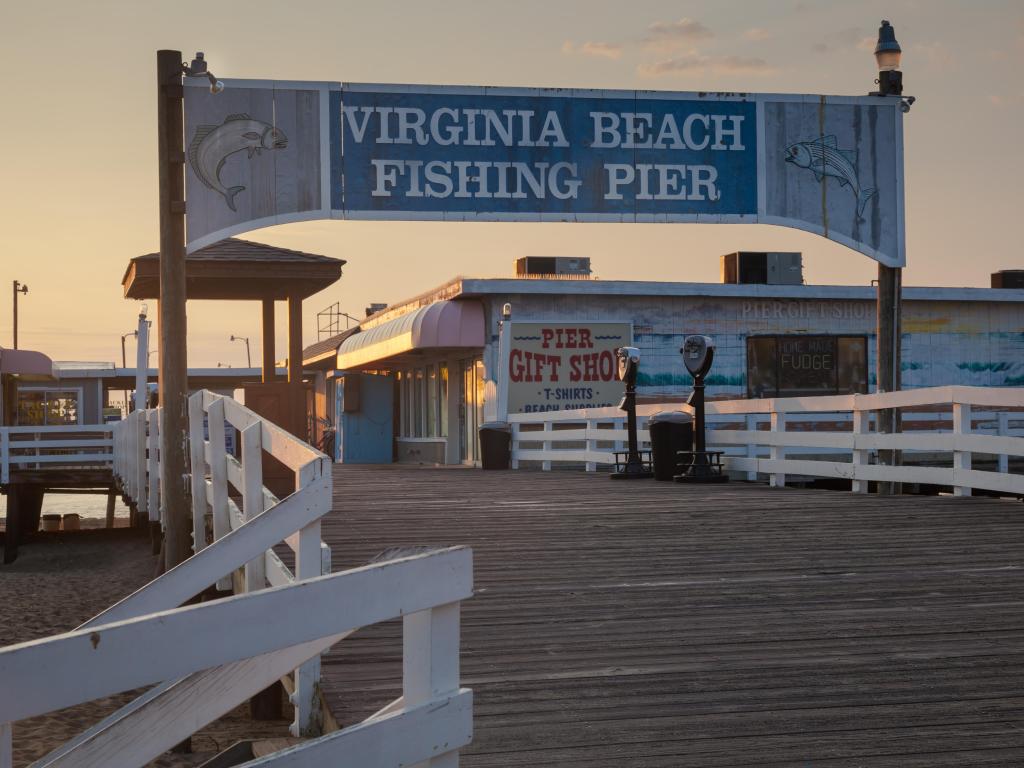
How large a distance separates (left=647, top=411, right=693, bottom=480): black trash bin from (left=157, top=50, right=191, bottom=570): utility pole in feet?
22.3

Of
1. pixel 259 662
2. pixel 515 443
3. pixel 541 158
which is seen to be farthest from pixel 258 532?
pixel 515 443

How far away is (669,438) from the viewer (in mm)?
16969

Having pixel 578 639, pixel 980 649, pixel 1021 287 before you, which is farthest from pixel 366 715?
pixel 1021 287

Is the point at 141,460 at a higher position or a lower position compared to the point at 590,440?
lower

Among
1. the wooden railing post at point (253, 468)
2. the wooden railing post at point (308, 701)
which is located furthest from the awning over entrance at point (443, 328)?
the wooden railing post at point (308, 701)

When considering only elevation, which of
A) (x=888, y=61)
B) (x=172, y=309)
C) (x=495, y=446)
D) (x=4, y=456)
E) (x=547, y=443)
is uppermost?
(x=888, y=61)

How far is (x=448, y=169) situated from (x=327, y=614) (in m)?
12.4

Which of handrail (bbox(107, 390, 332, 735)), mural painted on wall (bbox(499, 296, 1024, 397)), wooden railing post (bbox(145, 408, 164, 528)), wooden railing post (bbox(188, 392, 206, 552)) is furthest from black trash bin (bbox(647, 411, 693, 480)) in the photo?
mural painted on wall (bbox(499, 296, 1024, 397))

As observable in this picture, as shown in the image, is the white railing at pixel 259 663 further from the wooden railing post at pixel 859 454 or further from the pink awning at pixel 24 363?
the pink awning at pixel 24 363

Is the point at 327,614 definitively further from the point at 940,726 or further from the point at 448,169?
the point at 448,169

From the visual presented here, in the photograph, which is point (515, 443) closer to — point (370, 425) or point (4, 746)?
point (370, 425)

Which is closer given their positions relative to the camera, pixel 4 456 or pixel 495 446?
pixel 495 446

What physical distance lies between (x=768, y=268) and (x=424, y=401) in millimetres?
9232

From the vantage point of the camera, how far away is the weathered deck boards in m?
4.75
